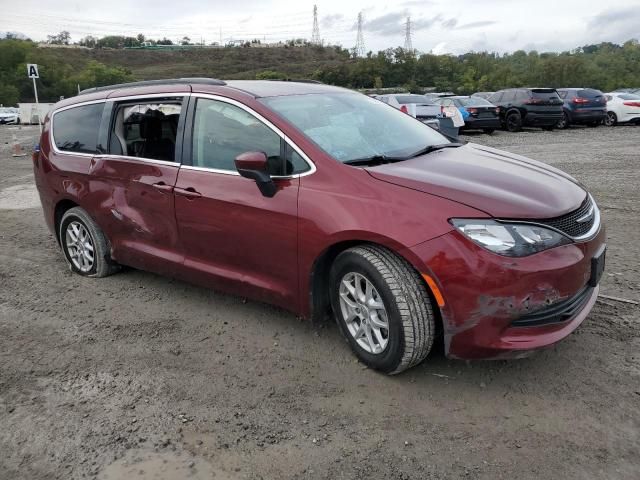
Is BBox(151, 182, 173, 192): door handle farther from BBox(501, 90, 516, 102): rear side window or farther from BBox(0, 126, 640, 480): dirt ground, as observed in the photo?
BBox(501, 90, 516, 102): rear side window

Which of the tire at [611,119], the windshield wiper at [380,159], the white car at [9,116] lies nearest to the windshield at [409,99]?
the tire at [611,119]

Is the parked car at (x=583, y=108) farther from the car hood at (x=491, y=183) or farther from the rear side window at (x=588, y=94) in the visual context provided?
the car hood at (x=491, y=183)

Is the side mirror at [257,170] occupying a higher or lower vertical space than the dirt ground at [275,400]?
higher

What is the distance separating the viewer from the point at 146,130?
4.54m

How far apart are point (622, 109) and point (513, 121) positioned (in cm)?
450

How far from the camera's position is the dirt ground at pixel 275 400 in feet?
8.70

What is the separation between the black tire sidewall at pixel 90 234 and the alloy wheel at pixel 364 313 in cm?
268

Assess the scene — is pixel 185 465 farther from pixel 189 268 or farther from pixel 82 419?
pixel 189 268

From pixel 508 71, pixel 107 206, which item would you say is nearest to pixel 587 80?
pixel 508 71

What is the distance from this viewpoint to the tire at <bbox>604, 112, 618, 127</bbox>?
2147 cm

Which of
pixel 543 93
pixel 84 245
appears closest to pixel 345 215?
pixel 84 245

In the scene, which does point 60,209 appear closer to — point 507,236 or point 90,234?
point 90,234

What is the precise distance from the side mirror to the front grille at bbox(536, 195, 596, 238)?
62.4 inches

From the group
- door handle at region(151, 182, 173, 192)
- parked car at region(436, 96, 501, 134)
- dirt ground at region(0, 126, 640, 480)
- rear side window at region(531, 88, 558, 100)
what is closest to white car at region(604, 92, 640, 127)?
rear side window at region(531, 88, 558, 100)
